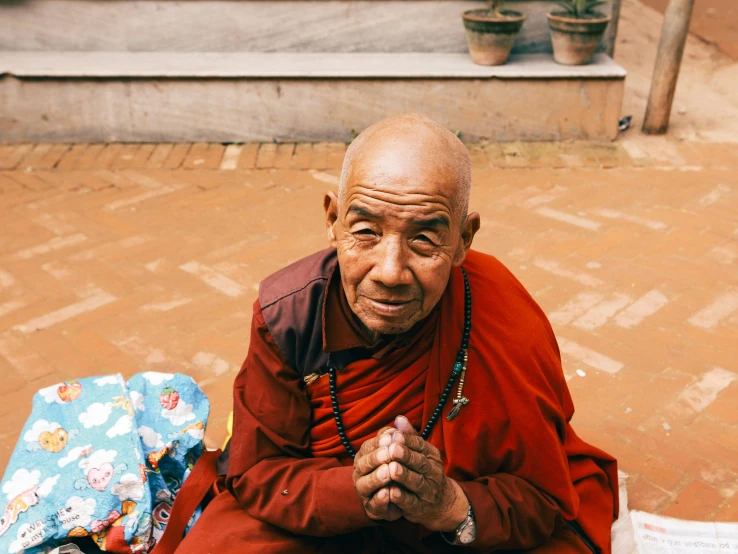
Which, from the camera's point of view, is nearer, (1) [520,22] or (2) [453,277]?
(2) [453,277]

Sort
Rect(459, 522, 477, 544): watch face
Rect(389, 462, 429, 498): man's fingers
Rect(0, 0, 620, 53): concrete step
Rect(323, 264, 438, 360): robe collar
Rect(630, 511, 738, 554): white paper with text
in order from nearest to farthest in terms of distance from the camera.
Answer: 1. Rect(389, 462, 429, 498): man's fingers
2. Rect(459, 522, 477, 544): watch face
3. Rect(323, 264, 438, 360): robe collar
4. Rect(630, 511, 738, 554): white paper with text
5. Rect(0, 0, 620, 53): concrete step

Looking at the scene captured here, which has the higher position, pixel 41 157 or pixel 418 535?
pixel 418 535

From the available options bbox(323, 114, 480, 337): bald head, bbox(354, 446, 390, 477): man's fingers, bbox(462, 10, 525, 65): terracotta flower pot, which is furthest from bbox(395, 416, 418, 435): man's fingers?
bbox(462, 10, 525, 65): terracotta flower pot

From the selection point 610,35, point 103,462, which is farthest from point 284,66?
point 103,462

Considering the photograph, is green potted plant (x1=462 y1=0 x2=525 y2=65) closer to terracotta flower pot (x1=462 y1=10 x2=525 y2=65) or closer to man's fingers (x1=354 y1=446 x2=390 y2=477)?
terracotta flower pot (x1=462 y1=10 x2=525 y2=65)

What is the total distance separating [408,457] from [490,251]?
10.2ft

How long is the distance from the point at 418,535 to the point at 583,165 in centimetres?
441

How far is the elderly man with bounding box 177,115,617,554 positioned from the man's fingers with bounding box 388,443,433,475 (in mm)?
22

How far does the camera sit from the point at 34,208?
540 cm

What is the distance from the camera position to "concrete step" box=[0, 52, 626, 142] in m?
6.23

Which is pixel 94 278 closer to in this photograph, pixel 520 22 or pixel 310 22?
pixel 310 22

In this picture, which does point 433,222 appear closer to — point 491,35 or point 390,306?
point 390,306

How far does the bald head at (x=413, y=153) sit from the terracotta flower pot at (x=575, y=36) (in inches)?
185

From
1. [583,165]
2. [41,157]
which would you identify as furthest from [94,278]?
[583,165]
